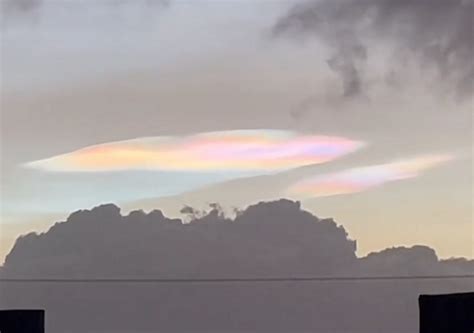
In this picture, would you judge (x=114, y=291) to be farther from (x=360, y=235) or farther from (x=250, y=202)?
(x=360, y=235)

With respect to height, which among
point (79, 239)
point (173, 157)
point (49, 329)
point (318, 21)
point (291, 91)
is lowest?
point (49, 329)

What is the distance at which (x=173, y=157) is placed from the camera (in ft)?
15.5

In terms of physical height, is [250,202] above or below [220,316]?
above

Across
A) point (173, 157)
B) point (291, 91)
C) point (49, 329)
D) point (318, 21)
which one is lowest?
point (49, 329)

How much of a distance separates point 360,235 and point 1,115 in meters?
1.90

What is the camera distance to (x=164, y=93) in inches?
184

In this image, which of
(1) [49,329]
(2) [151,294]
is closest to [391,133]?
(2) [151,294]

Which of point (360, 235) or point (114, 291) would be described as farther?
point (360, 235)

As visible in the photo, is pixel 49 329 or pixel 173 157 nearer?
pixel 49 329

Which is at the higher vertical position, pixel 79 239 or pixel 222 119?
pixel 222 119

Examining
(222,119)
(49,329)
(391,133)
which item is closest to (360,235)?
(391,133)

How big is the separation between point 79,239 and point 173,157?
2.09 feet

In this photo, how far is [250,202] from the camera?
15.2ft

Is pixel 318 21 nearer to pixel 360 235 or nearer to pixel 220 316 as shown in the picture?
pixel 360 235
